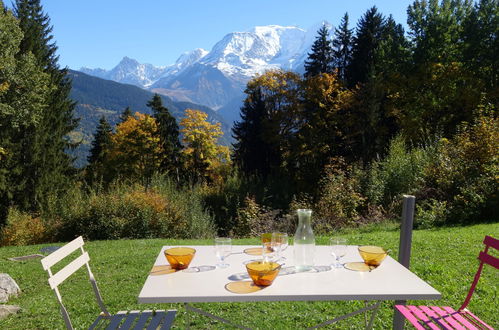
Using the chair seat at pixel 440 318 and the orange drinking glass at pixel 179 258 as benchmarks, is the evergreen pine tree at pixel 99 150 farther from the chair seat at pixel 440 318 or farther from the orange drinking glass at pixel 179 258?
the chair seat at pixel 440 318

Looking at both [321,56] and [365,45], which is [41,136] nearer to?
[321,56]

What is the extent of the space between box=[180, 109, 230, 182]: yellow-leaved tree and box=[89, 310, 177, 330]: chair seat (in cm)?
3015

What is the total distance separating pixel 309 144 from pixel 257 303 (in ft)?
58.7

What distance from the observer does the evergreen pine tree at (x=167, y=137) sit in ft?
105

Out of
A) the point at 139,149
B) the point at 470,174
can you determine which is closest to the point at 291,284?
the point at 470,174

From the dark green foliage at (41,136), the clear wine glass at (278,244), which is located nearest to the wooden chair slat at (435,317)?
the clear wine glass at (278,244)

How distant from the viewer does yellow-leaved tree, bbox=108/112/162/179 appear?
→ 31438 mm

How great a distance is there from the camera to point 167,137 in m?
32.2

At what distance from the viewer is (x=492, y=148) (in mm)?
9492

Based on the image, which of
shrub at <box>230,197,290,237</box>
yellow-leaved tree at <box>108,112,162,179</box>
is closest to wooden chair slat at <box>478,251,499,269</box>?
A: shrub at <box>230,197,290,237</box>

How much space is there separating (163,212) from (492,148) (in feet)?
27.5

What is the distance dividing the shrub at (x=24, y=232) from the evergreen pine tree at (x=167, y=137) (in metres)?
18.6

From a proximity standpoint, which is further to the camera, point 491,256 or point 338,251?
point 491,256

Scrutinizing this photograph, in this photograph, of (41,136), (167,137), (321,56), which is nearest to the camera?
(41,136)
